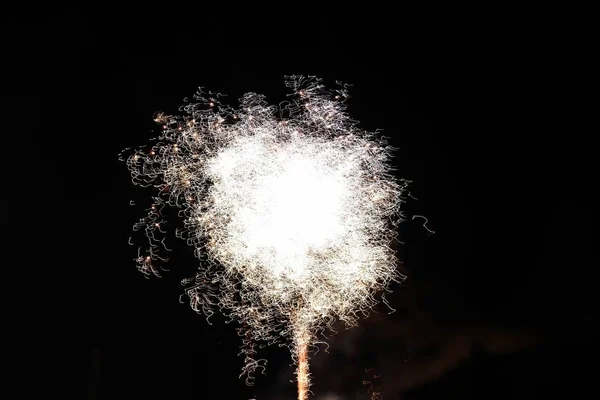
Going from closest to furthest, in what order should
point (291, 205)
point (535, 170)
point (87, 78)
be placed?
point (291, 205), point (87, 78), point (535, 170)

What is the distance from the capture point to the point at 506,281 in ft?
14.6

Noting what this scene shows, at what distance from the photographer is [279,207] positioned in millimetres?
3883

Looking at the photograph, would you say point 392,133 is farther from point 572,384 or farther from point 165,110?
point 572,384

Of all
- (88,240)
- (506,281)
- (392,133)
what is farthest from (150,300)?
(506,281)

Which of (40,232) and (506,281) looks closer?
(40,232)

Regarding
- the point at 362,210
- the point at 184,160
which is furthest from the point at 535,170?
the point at 184,160

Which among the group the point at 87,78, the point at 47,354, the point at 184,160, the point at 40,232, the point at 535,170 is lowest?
the point at 47,354

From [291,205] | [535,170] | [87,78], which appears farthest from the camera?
[535,170]

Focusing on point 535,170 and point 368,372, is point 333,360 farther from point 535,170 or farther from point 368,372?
point 535,170

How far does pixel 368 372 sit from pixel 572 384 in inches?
63.0

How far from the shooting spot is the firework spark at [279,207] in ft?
12.8

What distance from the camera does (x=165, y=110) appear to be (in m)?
4.18

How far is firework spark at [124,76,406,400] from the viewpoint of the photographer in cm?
391

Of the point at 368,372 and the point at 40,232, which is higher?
the point at 40,232
